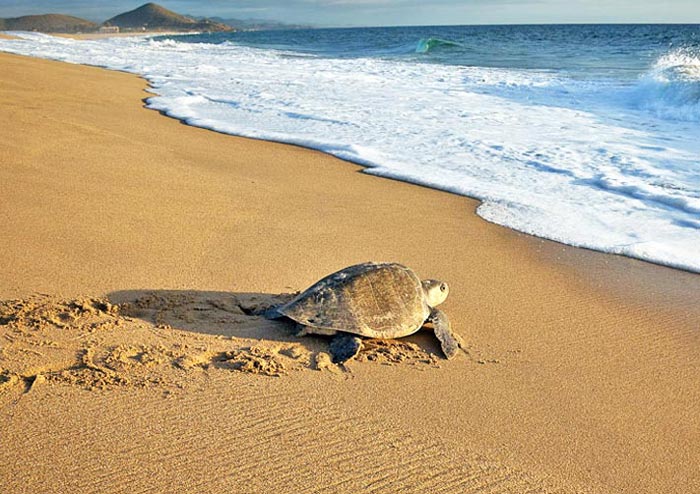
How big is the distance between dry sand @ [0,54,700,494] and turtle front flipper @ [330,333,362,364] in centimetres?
8

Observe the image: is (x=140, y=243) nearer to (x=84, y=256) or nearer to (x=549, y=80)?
(x=84, y=256)

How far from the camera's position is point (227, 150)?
7793 millimetres

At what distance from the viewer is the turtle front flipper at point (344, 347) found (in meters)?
3.14

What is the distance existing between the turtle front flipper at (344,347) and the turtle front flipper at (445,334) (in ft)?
1.47

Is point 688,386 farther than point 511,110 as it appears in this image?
No

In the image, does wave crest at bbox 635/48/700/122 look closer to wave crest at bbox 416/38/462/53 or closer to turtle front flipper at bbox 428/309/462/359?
turtle front flipper at bbox 428/309/462/359

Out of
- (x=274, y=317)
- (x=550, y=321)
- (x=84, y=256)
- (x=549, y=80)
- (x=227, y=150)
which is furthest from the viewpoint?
(x=549, y=80)

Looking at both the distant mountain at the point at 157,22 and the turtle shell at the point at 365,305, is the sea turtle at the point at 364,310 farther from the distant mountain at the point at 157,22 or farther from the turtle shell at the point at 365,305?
the distant mountain at the point at 157,22

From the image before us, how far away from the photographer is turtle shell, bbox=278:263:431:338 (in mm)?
3277

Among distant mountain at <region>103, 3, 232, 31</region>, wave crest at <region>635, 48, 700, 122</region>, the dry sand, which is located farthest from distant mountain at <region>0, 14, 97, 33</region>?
the dry sand

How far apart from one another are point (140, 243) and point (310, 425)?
7.87 ft

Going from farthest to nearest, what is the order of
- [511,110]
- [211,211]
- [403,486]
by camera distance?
1. [511,110]
2. [211,211]
3. [403,486]

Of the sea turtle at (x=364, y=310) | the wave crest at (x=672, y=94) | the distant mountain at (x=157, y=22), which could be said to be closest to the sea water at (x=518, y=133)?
the wave crest at (x=672, y=94)

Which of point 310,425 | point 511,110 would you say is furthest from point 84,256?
point 511,110
